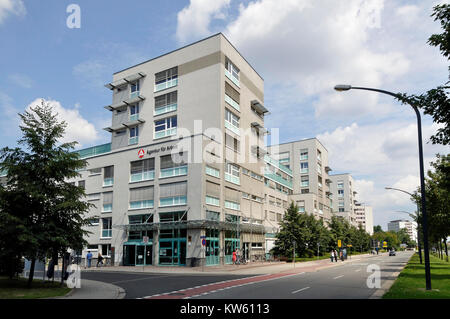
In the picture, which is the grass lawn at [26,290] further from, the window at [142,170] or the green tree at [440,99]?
the window at [142,170]

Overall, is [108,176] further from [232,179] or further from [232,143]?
[232,143]

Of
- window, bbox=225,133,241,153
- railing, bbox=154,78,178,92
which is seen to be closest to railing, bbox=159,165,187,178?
window, bbox=225,133,241,153

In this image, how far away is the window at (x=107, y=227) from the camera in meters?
44.6

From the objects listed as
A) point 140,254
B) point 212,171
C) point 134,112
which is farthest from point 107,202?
point 212,171

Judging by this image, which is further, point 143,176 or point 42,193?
point 143,176

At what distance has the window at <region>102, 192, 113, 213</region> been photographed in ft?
148

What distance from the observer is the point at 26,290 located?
16.8 meters

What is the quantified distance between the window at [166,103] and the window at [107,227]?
13794mm

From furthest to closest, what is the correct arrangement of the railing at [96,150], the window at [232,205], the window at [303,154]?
1. the window at [303,154]
2. the railing at [96,150]
3. the window at [232,205]

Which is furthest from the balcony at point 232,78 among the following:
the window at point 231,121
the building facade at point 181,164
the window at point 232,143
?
the window at point 232,143

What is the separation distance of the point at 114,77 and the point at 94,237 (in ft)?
70.2

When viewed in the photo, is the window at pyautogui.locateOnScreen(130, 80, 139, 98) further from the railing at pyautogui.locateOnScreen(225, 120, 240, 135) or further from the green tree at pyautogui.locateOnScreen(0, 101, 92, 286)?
the green tree at pyautogui.locateOnScreen(0, 101, 92, 286)

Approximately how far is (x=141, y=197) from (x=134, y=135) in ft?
30.6
